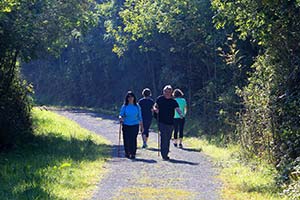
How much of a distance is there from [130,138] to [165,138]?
108 centimetres

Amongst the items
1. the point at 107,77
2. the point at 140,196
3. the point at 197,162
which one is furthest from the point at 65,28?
the point at 107,77

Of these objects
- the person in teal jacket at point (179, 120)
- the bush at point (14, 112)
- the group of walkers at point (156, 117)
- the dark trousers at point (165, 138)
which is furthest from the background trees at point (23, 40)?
the dark trousers at point (165, 138)

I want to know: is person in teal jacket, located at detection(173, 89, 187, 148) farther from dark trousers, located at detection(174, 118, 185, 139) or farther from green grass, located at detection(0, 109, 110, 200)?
green grass, located at detection(0, 109, 110, 200)

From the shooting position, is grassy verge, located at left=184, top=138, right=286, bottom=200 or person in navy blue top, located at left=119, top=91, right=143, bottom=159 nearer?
grassy verge, located at left=184, top=138, right=286, bottom=200

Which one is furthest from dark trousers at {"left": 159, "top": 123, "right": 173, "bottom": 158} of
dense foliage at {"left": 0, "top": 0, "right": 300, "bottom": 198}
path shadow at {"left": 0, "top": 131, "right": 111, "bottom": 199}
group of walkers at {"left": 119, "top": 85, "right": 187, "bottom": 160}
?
dense foliage at {"left": 0, "top": 0, "right": 300, "bottom": 198}

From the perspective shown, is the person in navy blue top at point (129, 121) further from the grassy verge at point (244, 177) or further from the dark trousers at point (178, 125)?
the dark trousers at point (178, 125)

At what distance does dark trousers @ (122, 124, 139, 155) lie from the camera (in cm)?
1627

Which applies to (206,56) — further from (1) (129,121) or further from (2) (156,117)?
(1) (129,121)

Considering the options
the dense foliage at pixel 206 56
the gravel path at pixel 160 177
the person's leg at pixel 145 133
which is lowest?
the gravel path at pixel 160 177

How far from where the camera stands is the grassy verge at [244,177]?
11.0 m

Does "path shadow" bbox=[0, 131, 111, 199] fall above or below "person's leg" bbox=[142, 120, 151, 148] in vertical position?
below

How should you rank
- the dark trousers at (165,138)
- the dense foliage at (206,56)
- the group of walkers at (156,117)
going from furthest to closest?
the group of walkers at (156,117) → the dark trousers at (165,138) → the dense foliage at (206,56)

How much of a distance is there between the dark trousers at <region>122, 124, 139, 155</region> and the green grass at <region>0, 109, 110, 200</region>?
2.22 feet

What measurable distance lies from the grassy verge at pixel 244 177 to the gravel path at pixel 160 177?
26cm
